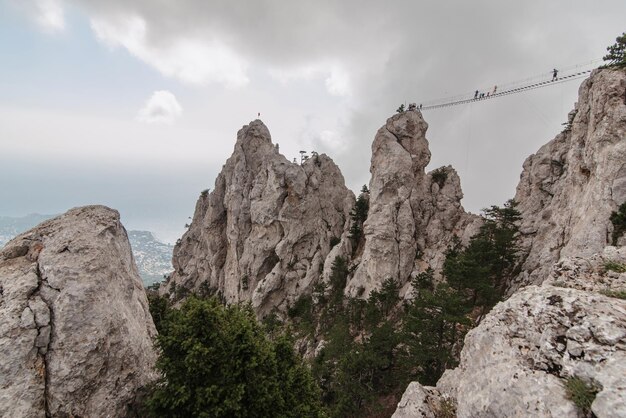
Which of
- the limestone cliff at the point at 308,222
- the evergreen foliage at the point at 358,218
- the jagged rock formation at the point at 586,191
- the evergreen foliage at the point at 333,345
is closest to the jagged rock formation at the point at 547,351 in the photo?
the evergreen foliage at the point at 333,345

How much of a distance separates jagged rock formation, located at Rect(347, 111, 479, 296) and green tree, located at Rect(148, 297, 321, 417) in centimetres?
4437

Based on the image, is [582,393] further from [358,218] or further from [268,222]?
[268,222]

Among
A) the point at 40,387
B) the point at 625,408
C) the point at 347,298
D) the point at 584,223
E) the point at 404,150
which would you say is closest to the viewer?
the point at 625,408

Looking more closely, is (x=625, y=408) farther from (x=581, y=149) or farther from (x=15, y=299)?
(x=581, y=149)

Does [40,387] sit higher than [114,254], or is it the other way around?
[114,254]

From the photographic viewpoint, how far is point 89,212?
62.0ft

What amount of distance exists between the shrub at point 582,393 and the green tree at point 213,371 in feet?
40.2

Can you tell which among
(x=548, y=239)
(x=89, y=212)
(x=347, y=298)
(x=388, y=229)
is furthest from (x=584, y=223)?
(x=89, y=212)

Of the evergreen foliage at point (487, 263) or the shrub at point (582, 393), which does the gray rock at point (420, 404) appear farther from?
the evergreen foliage at point (487, 263)

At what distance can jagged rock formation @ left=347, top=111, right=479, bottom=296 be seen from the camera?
5984cm

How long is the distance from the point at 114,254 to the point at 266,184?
234ft

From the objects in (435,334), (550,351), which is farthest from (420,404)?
(435,334)

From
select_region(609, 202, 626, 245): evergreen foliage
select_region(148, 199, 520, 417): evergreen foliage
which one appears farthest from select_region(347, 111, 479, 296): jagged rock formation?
select_region(609, 202, 626, 245): evergreen foliage

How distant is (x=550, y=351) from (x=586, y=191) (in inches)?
1407
